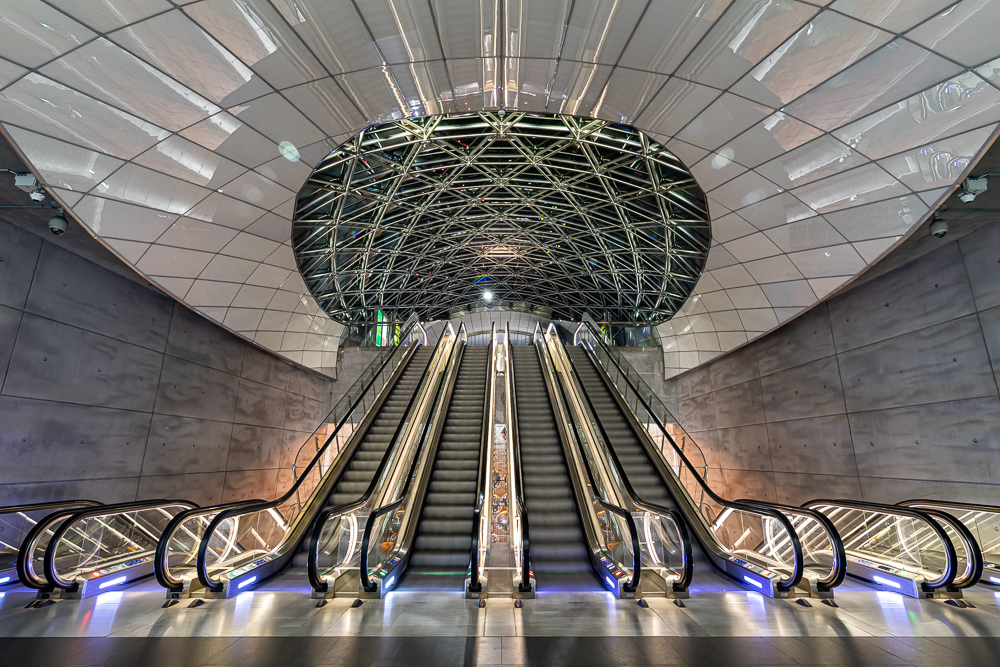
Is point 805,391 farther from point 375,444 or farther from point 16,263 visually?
point 16,263

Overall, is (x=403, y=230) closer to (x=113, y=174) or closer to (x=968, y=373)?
(x=113, y=174)

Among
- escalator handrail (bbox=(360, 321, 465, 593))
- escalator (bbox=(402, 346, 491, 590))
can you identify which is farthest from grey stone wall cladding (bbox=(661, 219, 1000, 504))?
escalator handrail (bbox=(360, 321, 465, 593))

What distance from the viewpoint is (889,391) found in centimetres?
1113

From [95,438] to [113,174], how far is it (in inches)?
251

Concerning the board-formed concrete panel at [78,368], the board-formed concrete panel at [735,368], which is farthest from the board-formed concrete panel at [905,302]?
the board-formed concrete panel at [78,368]

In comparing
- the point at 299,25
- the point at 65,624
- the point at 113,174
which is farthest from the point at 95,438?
the point at 299,25

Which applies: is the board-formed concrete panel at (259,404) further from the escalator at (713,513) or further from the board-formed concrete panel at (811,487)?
the board-formed concrete panel at (811,487)

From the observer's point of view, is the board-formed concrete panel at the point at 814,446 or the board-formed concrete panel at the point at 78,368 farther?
the board-formed concrete panel at the point at 814,446

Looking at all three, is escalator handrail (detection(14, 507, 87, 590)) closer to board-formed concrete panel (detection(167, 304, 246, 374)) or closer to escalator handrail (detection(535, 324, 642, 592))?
escalator handrail (detection(535, 324, 642, 592))

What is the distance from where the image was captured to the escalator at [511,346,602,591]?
6852 mm

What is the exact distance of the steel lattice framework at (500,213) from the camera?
57.5 feet

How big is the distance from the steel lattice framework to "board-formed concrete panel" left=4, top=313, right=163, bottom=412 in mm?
9187

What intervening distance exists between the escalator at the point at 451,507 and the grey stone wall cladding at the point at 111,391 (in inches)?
305

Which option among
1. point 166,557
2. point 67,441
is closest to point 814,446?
point 166,557
